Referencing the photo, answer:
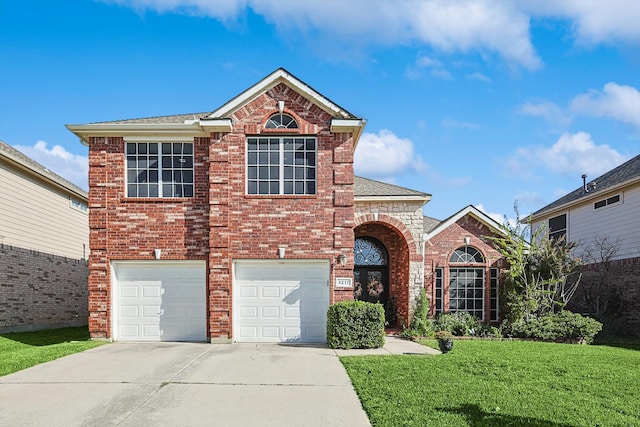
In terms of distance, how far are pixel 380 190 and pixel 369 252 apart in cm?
267

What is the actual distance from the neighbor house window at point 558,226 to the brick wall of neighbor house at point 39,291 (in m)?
19.6

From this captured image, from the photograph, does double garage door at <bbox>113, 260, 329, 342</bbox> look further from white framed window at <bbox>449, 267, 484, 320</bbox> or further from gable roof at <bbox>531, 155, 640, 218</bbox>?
gable roof at <bbox>531, 155, 640, 218</bbox>

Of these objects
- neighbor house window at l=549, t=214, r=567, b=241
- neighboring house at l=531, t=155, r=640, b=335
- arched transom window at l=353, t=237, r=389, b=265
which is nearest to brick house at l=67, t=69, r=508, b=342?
arched transom window at l=353, t=237, r=389, b=265

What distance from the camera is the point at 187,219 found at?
14000 millimetres

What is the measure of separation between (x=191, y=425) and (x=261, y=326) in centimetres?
733

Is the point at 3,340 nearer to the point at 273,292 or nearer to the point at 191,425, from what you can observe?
the point at 273,292

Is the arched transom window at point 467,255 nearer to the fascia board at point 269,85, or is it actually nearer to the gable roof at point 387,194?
the gable roof at point 387,194

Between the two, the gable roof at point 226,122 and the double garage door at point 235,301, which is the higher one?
the gable roof at point 226,122

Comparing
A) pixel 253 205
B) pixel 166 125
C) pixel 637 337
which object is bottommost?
pixel 637 337

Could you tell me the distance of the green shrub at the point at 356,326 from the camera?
1267 centimetres

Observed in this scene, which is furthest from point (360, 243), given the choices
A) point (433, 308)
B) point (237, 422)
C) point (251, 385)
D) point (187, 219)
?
point (237, 422)

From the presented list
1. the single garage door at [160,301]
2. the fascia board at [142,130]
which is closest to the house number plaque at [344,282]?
the single garage door at [160,301]

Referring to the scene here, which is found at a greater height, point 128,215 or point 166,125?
point 166,125

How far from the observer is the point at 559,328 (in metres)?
14.9
